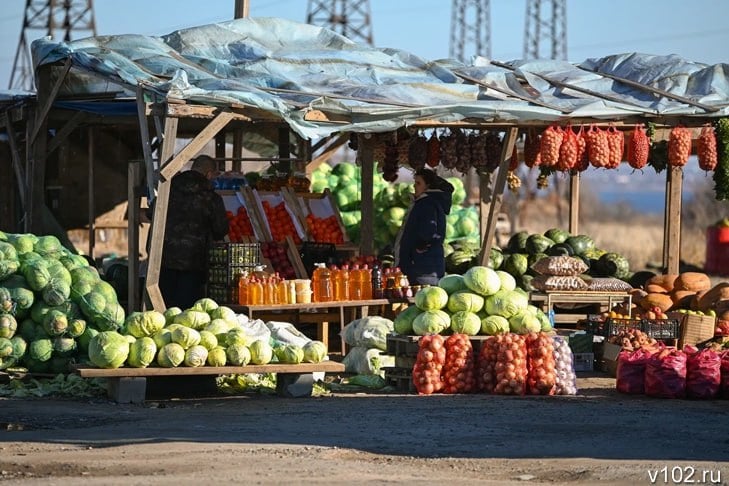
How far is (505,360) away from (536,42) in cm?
4119

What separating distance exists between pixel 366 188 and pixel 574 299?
9.56ft

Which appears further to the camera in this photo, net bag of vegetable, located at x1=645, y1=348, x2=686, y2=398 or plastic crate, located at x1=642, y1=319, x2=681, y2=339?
plastic crate, located at x1=642, y1=319, x2=681, y2=339

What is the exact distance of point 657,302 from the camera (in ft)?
52.7

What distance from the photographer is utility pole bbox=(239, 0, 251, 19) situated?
1772cm

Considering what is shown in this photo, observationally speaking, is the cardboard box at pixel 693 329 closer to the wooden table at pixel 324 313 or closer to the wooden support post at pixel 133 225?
the wooden table at pixel 324 313

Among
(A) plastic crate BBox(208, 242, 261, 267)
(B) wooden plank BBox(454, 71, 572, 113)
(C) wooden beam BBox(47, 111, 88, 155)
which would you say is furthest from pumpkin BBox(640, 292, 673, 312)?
(C) wooden beam BBox(47, 111, 88, 155)

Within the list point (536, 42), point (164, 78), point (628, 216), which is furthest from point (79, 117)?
point (628, 216)

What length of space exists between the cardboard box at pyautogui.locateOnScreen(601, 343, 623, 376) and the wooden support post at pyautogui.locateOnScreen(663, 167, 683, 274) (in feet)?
9.67

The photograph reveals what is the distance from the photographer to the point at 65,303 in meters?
13.0

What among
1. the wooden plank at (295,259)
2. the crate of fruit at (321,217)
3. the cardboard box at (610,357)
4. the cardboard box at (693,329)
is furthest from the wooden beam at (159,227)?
the cardboard box at (693,329)

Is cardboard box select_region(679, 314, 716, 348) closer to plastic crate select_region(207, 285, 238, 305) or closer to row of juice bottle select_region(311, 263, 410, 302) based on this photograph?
row of juice bottle select_region(311, 263, 410, 302)

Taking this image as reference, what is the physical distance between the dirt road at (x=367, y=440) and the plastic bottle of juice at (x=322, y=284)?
8.18 feet

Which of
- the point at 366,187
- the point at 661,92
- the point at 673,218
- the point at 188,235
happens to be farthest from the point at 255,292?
the point at 673,218

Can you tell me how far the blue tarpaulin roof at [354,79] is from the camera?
1427 centimetres
